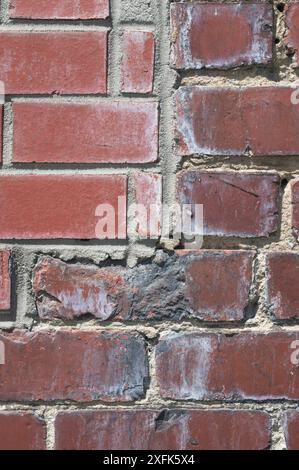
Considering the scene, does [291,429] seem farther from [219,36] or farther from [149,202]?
[219,36]

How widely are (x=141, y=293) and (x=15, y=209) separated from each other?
189 mm

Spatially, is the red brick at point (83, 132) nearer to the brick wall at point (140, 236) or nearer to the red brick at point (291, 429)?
the brick wall at point (140, 236)

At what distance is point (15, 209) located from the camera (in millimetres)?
1012

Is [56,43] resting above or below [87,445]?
above

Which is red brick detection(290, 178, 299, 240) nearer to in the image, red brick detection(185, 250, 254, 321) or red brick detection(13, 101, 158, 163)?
red brick detection(185, 250, 254, 321)

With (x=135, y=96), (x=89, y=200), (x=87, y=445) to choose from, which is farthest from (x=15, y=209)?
(x=87, y=445)

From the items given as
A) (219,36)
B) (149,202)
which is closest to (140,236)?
(149,202)

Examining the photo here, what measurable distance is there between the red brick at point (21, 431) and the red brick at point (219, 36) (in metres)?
0.48

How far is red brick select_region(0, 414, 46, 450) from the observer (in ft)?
3.32

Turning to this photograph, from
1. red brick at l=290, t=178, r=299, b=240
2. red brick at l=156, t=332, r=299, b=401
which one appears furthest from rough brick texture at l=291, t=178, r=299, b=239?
red brick at l=156, t=332, r=299, b=401

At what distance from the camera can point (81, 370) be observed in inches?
39.8

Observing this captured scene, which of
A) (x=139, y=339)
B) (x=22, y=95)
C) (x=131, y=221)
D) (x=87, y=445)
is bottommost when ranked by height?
(x=87, y=445)

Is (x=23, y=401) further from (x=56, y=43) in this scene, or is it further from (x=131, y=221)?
(x=56, y=43)

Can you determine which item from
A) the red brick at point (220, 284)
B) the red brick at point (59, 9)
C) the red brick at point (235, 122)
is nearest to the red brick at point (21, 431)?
the red brick at point (220, 284)
